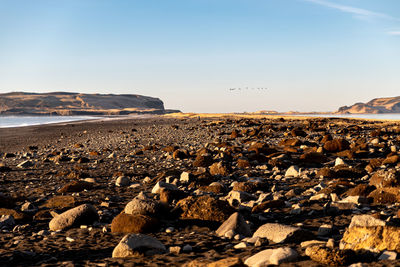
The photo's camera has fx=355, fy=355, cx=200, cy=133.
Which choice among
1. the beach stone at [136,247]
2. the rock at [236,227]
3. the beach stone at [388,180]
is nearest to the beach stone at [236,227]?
the rock at [236,227]

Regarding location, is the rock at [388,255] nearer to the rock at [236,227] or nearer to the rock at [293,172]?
the rock at [236,227]

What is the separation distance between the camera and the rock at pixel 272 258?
368 cm

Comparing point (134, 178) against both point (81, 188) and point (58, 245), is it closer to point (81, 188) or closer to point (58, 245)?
point (81, 188)

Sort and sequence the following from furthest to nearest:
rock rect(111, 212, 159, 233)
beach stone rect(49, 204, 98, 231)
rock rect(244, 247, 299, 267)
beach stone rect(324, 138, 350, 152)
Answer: beach stone rect(324, 138, 350, 152) → beach stone rect(49, 204, 98, 231) → rock rect(111, 212, 159, 233) → rock rect(244, 247, 299, 267)

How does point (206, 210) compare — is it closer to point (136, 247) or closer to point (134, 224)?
point (134, 224)

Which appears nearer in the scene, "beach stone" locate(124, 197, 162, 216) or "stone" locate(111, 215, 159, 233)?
"stone" locate(111, 215, 159, 233)

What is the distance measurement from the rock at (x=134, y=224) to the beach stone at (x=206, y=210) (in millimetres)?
626

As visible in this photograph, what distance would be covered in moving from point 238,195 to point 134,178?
14.4 ft

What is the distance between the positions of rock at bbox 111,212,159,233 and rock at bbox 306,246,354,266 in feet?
8.46

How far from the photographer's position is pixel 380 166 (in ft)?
32.0

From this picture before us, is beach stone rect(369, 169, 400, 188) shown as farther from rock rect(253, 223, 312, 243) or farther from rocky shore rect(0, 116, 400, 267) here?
rock rect(253, 223, 312, 243)

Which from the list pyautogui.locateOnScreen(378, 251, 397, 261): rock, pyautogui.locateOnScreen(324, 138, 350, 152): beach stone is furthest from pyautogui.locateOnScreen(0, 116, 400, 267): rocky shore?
pyautogui.locateOnScreen(324, 138, 350, 152): beach stone

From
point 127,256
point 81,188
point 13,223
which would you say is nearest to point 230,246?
point 127,256

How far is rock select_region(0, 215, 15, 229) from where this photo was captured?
6105 mm
